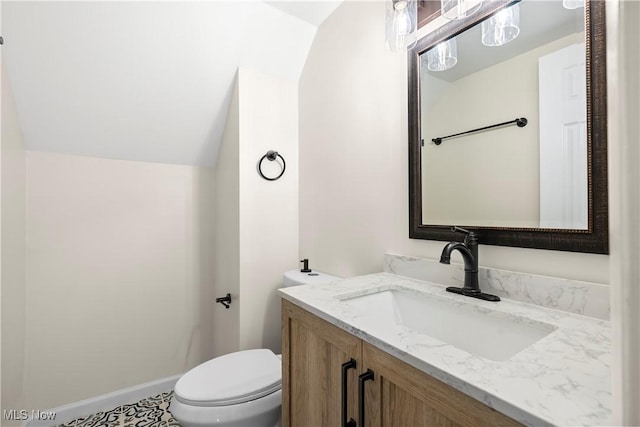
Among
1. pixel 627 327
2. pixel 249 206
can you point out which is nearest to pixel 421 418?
pixel 627 327

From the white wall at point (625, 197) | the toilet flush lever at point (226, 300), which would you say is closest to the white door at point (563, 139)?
the white wall at point (625, 197)

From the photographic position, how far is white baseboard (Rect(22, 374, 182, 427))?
1.68 m

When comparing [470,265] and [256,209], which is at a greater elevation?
[256,209]

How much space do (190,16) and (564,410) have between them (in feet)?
6.38

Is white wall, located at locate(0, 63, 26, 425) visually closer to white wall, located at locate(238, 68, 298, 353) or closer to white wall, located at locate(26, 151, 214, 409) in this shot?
white wall, located at locate(26, 151, 214, 409)

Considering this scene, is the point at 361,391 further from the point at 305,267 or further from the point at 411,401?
the point at 305,267

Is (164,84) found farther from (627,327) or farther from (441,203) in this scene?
(627,327)

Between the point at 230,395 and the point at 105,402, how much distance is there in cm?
123

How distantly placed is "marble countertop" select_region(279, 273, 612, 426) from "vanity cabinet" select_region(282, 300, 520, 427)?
0.09 ft

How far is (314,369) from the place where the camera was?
87cm

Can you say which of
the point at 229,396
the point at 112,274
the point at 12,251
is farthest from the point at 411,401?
the point at 112,274

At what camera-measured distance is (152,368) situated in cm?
199

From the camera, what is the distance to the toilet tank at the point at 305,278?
160cm

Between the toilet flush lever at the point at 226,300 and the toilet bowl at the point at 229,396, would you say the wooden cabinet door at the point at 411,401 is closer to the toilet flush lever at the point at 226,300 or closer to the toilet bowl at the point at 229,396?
the toilet bowl at the point at 229,396
